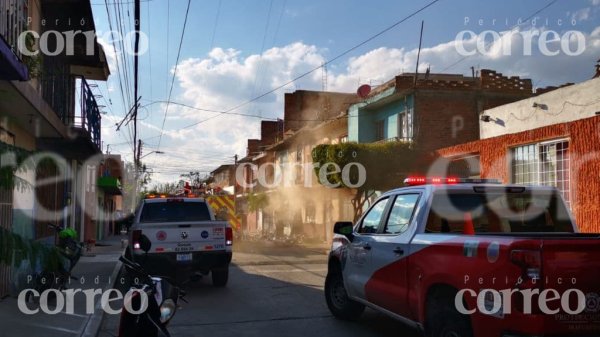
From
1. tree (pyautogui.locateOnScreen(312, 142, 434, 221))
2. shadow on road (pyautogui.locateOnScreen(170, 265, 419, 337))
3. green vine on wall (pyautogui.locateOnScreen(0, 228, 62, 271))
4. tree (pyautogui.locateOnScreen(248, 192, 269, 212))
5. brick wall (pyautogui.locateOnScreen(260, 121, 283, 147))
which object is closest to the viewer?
green vine on wall (pyautogui.locateOnScreen(0, 228, 62, 271))

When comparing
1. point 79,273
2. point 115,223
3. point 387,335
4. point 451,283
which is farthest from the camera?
point 115,223

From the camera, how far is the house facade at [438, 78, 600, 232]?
11.6m

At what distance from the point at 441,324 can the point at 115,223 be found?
36325 millimetres

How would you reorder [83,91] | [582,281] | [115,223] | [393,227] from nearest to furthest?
1. [582,281]
2. [393,227]
3. [83,91]
4. [115,223]

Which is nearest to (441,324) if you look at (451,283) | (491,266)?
(451,283)

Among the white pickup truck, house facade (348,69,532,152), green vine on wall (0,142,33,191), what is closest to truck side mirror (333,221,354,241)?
the white pickup truck

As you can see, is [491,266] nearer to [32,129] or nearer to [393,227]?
[393,227]

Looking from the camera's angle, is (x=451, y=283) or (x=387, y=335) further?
(x=387, y=335)

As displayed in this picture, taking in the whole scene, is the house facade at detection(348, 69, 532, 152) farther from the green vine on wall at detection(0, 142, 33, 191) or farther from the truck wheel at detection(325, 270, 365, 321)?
the green vine on wall at detection(0, 142, 33, 191)

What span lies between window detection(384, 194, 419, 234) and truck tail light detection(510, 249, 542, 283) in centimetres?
188

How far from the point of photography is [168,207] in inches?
465

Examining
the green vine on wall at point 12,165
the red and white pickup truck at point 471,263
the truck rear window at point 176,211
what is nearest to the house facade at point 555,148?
the red and white pickup truck at point 471,263

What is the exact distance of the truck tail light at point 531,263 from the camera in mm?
4051

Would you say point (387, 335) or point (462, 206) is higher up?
point (462, 206)
